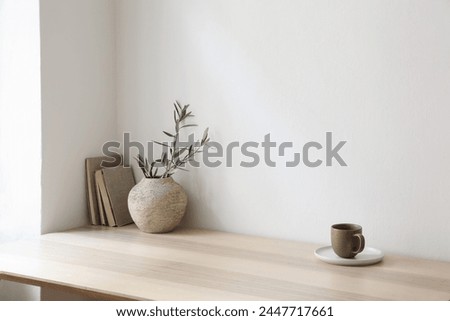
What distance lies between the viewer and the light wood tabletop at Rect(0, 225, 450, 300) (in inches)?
47.6

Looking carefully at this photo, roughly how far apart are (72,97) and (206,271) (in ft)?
2.37

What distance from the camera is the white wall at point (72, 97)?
5.57ft

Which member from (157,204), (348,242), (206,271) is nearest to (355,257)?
Result: (348,242)

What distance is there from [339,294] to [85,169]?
0.93 meters

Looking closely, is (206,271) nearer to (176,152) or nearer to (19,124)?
(176,152)

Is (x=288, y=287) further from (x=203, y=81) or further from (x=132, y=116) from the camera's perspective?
(x=132, y=116)

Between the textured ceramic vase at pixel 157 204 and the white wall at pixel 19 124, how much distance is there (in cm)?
28

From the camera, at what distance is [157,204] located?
1.68 meters

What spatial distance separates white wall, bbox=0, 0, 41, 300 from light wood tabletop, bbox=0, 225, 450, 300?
0.45 feet

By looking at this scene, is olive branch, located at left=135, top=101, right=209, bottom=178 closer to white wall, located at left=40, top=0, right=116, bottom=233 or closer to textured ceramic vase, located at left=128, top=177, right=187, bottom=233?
textured ceramic vase, located at left=128, top=177, right=187, bottom=233

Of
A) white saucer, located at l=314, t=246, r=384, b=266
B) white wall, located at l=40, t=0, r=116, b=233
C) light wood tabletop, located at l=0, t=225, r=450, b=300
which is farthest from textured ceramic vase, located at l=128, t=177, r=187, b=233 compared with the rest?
white saucer, located at l=314, t=246, r=384, b=266

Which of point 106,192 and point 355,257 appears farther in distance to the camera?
point 106,192

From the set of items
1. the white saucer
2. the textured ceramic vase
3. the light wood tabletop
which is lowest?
the light wood tabletop
